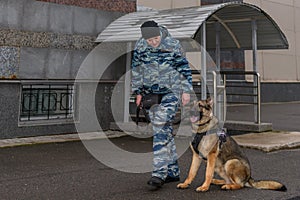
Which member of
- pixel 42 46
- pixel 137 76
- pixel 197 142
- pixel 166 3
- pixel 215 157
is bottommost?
pixel 215 157

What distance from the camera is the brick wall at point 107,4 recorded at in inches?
374

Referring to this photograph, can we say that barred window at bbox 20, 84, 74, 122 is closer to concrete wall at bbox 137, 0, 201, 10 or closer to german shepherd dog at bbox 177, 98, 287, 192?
german shepherd dog at bbox 177, 98, 287, 192

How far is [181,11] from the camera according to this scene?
357 inches

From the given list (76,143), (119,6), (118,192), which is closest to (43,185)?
(118,192)

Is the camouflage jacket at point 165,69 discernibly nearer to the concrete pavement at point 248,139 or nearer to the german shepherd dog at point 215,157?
the german shepherd dog at point 215,157

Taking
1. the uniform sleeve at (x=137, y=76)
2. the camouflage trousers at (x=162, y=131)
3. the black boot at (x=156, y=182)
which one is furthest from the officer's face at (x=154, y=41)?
the black boot at (x=156, y=182)

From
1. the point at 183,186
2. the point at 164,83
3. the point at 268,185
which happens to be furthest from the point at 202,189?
the point at 164,83

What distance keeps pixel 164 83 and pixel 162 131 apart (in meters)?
0.59

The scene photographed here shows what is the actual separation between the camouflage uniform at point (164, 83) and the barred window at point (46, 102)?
15.3 feet

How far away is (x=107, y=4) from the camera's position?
10125 mm

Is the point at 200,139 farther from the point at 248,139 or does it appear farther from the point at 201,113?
the point at 248,139

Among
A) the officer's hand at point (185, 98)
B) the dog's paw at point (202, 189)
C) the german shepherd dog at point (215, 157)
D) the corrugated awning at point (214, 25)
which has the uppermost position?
the corrugated awning at point (214, 25)

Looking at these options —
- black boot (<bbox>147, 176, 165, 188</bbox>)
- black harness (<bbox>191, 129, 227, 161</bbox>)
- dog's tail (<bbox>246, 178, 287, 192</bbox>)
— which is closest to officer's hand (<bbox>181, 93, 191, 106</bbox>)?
black harness (<bbox>191, 129, 227, 161</bbox>)

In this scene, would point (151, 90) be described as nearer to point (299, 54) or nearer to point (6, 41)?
A: point (6, 41)
